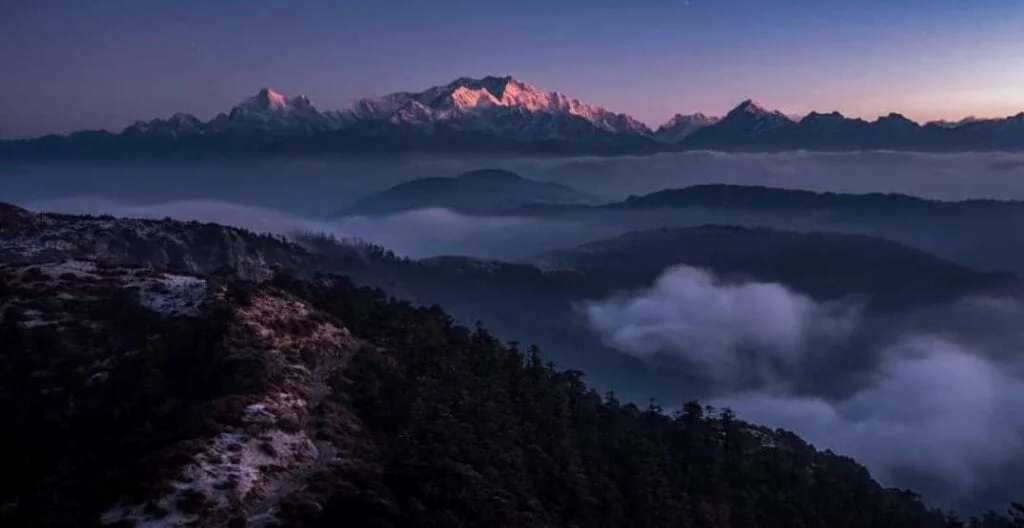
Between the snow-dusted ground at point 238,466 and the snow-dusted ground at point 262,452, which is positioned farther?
the snow-dusted ground at point 262,452

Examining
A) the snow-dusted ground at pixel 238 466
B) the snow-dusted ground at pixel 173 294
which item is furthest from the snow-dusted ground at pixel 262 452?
the snow-dusted ground at pixel 173 294

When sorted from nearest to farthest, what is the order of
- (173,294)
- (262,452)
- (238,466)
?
(238,466) → (262,452) → (173,294)

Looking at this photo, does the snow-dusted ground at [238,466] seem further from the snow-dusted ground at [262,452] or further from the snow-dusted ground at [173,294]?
the snow-dusted ground at [173,294]

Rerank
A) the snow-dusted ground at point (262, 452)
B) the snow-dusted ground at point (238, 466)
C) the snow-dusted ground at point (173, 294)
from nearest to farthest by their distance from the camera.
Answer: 1. the snow-dusted ground at point (238, 466)
2. the snow-dusted ground at point (262, 452)
3. the snow-dusted ground at point (173, 294)

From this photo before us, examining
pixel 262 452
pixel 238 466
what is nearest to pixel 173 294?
pixel 262 452

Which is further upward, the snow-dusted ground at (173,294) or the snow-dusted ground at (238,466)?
the snow-dusted ground at (173,294)

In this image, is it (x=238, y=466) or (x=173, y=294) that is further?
(x=173, y=294)

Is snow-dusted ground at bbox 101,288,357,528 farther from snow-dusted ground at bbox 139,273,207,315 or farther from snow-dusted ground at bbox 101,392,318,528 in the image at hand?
snow-dusted ground at bbox 139,273,207,315

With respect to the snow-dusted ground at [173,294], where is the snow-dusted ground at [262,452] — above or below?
below

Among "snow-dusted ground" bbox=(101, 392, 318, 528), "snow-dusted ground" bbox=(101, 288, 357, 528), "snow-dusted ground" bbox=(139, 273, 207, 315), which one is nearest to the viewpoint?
"snow-dusted ground" bbox=(101, 392, 318, 528)

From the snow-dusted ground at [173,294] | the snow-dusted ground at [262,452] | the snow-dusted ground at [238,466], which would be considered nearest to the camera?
the snow-dusted ground at [238,466]

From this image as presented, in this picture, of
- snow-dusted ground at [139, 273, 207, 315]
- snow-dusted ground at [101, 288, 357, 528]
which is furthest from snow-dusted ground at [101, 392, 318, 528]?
snow-dusted ground at [139, 273, 207, 315]

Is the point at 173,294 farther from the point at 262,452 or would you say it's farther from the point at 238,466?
the point at 238,466

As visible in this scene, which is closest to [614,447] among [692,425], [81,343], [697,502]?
[697,502]
